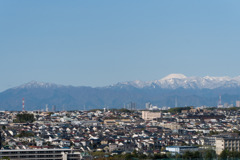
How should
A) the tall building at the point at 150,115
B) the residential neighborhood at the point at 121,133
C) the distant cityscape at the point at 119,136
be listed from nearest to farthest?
1. the distant cityscape at the point at 119,136
2. the residential neighborhood at the point at 121,133
3. the tall building at the point at 150,115

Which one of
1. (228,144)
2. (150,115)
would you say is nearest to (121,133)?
(228,144)

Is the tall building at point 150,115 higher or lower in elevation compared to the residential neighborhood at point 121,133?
higher

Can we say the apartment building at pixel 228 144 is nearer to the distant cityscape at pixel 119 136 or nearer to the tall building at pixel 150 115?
the distant cityscape at pixel 119 136

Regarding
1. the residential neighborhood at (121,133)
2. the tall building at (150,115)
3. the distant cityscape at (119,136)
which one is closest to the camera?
the distant cityscape at (119,136)

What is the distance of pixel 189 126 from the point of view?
329 feet

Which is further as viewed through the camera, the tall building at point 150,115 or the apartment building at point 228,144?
the tall building at point 150,115

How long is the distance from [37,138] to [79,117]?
43166 millimetres

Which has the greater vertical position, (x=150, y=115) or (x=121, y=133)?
(x=150, y=115)

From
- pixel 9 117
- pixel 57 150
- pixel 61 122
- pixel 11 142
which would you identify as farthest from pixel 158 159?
pixel 9 117

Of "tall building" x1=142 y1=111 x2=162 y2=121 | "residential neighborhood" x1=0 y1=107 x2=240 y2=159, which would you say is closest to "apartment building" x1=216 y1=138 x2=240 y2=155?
"residential neighborhood" x1=0 y1=107 x2=240 y2=159

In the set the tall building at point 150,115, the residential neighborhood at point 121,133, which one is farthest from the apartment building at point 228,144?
the tall building at point 150,115

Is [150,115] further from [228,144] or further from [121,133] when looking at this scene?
[228,144]

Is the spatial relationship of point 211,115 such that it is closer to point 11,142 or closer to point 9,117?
point 9,117

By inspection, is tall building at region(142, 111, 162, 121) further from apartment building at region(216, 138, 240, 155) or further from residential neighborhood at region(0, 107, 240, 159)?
apartment building at region(216, 138, 240, 155)
